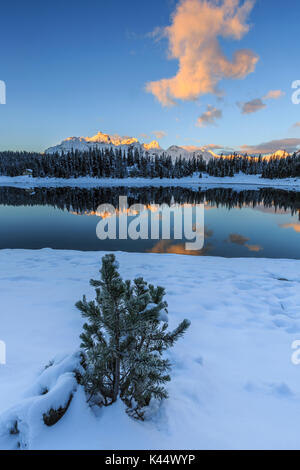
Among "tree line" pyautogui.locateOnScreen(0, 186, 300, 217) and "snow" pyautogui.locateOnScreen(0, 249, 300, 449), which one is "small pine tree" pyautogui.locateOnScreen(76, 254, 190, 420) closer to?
"snow" pyautogui.locateOnScreen(0, 249, 300, 449)

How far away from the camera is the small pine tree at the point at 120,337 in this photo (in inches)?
79.2

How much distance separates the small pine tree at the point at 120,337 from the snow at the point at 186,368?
18cm

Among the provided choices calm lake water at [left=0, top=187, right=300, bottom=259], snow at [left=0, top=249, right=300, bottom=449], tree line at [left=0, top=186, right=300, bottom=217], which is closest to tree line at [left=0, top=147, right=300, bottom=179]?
tree line at [left=0, top=186, right=300, bottom=217]

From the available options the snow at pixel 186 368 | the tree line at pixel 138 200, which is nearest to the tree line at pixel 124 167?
the tree line at pixel 138 200

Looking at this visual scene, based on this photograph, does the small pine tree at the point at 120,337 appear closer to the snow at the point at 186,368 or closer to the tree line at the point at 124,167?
the snow at the point at 186,368

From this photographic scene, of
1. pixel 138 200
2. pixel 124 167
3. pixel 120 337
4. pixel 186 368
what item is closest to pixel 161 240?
pixel 186 368

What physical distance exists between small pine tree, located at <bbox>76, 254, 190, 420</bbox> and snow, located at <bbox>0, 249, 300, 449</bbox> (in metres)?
0.18

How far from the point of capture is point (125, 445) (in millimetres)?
1860

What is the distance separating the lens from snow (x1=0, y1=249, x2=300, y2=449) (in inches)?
76.9

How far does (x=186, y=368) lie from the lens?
3.34m

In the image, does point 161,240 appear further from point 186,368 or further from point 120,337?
point 120,337
